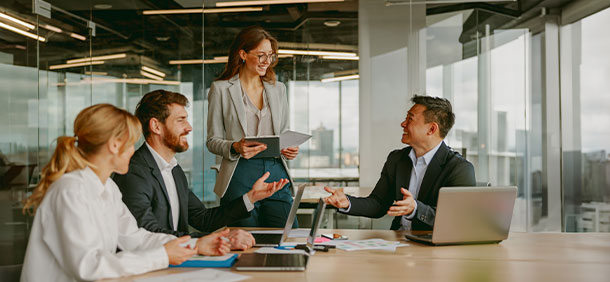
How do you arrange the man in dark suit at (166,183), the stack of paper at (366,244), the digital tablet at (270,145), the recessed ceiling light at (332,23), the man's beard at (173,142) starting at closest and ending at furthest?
the stack of paper at (366,244) < the man in dark suit at (166,183) < the man's beard at (173,142) < the digital tablet at (270,145) < the recessed ceiling light at (332,23)

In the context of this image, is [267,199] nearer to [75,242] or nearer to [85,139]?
[85,139]

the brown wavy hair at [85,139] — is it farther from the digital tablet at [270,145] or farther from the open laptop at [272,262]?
the digital tablet at [270,145]

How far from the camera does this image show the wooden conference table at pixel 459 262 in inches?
64.0

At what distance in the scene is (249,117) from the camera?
3.23 meters

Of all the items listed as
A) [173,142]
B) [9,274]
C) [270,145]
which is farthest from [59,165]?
[270,145]

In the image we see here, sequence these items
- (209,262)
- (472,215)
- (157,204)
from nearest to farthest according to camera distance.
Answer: (209,262) → (472,215) → (157,204)

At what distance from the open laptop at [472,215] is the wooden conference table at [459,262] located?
0.04 metres

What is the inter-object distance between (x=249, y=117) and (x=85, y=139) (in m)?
1.54

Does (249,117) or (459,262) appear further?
(249,117)

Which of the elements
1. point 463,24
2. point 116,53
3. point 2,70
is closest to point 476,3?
point 463,24

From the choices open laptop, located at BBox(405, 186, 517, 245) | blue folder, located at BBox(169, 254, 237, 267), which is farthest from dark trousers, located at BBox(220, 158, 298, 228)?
blue folder, located at BBox(169, 254, 237, 267)

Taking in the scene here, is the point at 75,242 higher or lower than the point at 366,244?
higher

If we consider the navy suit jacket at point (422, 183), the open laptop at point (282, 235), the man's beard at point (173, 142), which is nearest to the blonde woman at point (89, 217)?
the open laptop at point (282, 235)

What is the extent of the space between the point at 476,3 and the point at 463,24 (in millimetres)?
248
